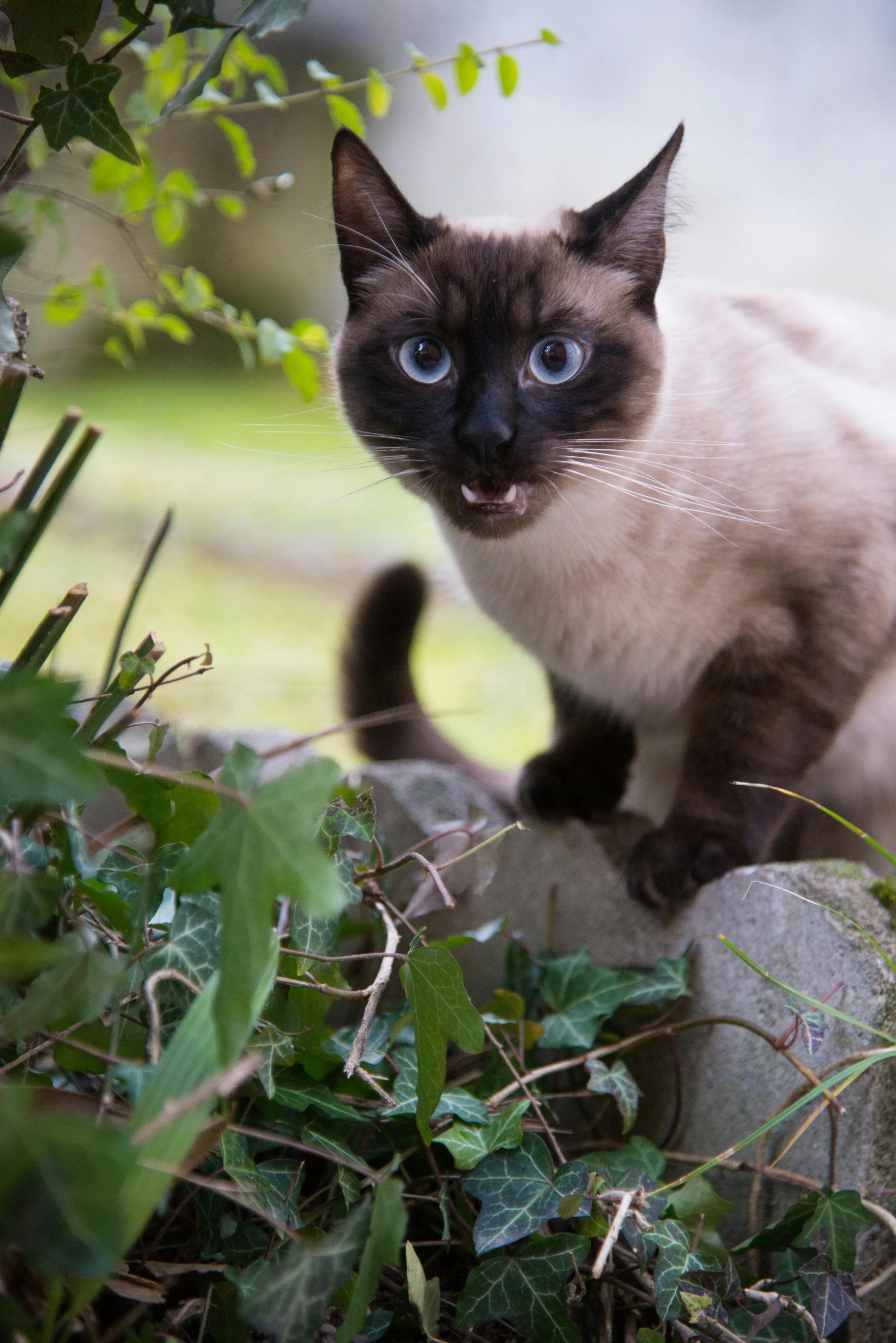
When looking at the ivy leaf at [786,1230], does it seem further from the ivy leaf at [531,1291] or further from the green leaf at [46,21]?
the green leaf at [46,21]

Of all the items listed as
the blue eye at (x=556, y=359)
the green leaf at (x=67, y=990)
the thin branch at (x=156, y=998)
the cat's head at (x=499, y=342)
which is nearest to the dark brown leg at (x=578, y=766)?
the cat's head at (x=499, y=342)

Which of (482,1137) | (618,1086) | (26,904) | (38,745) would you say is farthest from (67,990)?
(618,1086)

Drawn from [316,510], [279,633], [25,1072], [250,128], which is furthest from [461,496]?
[250,128]

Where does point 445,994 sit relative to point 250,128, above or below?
below

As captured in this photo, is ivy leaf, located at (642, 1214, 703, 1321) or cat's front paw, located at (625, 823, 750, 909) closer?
ivy leaf, located at (642, 1214, 703, 1321)

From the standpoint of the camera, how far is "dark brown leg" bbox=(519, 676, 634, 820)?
1.38 meters

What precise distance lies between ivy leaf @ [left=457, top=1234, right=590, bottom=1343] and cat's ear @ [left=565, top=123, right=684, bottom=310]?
950mm

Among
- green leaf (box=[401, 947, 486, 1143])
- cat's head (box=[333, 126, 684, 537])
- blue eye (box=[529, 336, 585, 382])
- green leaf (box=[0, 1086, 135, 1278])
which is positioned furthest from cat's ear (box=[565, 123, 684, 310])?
green leaf (box=[0, 1086, 135, 1278])

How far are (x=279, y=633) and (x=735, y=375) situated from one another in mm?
1800

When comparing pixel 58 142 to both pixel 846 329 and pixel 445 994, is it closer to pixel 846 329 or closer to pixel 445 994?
pixel 445 994

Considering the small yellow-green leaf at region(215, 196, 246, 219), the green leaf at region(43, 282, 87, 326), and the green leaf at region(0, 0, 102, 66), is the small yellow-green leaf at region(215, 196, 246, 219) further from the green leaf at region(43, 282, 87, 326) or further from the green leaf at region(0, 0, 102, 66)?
the green leaf at region(0, 0, 102, 66)

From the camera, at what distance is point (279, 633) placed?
2885 millimetres

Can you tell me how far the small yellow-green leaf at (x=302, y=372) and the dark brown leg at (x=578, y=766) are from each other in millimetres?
558

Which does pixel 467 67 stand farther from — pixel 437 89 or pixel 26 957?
pixel 26 957
